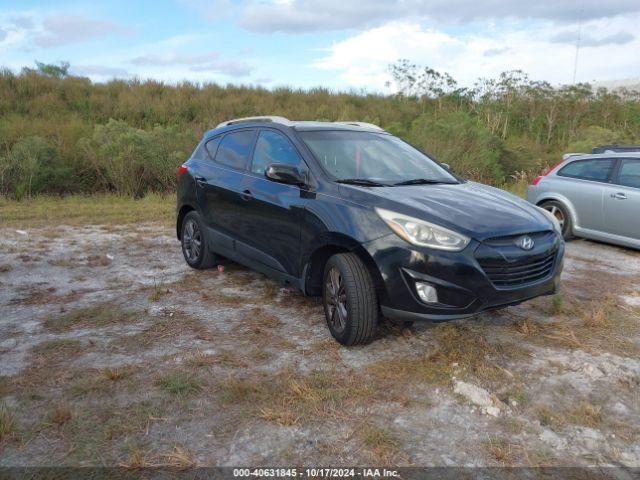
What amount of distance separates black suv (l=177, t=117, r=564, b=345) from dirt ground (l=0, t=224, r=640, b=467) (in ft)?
1.41

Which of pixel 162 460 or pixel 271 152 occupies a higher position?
pixel 271 152

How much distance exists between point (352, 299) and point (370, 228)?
0.53 metres

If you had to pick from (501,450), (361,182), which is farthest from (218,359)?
(501,450)

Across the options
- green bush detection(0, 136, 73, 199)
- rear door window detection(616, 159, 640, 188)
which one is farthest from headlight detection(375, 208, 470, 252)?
green bush detection(0, 136, 73, 199)

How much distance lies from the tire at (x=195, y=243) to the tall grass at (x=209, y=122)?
814cm

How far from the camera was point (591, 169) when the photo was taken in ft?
26.9

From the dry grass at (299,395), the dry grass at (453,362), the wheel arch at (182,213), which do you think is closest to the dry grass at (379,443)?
the dry grass at (299,395)

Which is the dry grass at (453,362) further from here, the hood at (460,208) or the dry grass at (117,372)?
the dry grass at (117,372)

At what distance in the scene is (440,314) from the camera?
12.5 ft

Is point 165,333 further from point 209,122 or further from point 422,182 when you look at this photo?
point 209,122

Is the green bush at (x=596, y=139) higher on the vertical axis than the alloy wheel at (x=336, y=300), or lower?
higher

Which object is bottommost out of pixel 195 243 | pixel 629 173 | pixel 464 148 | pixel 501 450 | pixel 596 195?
pixel 501 450

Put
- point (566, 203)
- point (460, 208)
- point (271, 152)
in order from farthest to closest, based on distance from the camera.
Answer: point (566, 203)
point (271, 152)
point (460, 208)

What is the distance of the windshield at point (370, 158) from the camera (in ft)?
15.4
